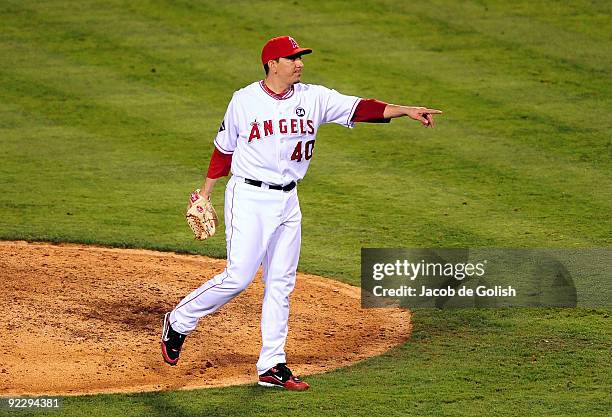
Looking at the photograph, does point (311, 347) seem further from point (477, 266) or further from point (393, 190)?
point (393, 190)

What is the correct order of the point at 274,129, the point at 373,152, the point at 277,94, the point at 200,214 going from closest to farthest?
the point at 274,129 < the point at 277,94 < the point at 200,214 < the point at 373,152

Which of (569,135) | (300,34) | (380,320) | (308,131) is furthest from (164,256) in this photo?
(300,34)

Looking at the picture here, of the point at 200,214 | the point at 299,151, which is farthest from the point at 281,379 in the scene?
the point at 299,151

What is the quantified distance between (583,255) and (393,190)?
225 cm

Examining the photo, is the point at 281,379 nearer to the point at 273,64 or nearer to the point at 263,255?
the point at 263,255

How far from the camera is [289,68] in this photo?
792cm

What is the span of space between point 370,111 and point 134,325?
235 centimetres

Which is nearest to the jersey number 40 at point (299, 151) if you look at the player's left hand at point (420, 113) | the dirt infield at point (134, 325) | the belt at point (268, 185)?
the belt at point (268, 185)

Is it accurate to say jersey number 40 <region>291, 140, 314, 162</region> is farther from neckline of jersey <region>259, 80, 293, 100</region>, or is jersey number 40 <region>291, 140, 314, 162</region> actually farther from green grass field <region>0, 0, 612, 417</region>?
green grass field <region>0, 0, 612, 417</region>

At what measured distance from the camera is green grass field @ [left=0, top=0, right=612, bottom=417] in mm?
8008

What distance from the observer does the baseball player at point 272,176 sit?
7910mm

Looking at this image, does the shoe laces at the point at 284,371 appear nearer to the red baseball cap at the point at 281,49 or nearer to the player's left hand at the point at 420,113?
the player's left hand at the point at 420,113

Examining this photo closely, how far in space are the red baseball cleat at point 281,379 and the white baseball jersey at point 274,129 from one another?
3.66 ft

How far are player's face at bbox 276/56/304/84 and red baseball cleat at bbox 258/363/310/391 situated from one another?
1.71m
